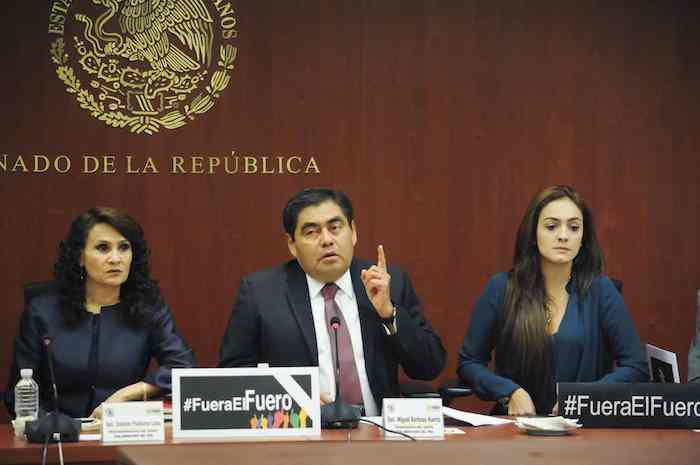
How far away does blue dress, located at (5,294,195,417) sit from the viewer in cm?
394

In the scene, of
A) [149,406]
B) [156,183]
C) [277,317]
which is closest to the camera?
[149,406]

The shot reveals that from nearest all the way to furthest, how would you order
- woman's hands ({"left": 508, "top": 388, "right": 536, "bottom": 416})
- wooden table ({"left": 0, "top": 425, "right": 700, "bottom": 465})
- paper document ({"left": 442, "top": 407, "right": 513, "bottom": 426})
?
1. wooden table ({"left": 0, "top": 425, "right": 700, "bottom": 465})
2. paper document ({"left": 442, "top": 407, "right": 513, "bottom": 426})
3. woman's hands ({"left": 508, "top": 388, "right": 536, "bottom": 416})

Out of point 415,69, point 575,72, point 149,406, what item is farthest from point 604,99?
point 149,406

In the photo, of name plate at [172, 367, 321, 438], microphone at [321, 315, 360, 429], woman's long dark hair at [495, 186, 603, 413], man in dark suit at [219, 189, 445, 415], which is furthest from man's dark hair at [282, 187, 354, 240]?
name plate at [172, 367, 321, 438]

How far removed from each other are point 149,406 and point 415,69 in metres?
2.65

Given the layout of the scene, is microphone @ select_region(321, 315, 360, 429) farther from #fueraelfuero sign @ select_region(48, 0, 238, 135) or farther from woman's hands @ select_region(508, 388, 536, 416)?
#fueraelfuero sign @ select_region(48, 0, 238, 135)

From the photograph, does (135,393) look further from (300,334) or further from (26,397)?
(300,334)

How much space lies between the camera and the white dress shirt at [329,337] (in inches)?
150

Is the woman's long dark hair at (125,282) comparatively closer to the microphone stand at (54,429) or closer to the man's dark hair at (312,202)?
the man's dark hair at (312,202)

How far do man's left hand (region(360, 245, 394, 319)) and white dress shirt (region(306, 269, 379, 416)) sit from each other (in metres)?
0.18

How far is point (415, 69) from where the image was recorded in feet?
16.7

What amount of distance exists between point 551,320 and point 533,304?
0.11m

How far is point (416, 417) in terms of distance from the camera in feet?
10.1

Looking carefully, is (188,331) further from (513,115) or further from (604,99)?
(604,99)
